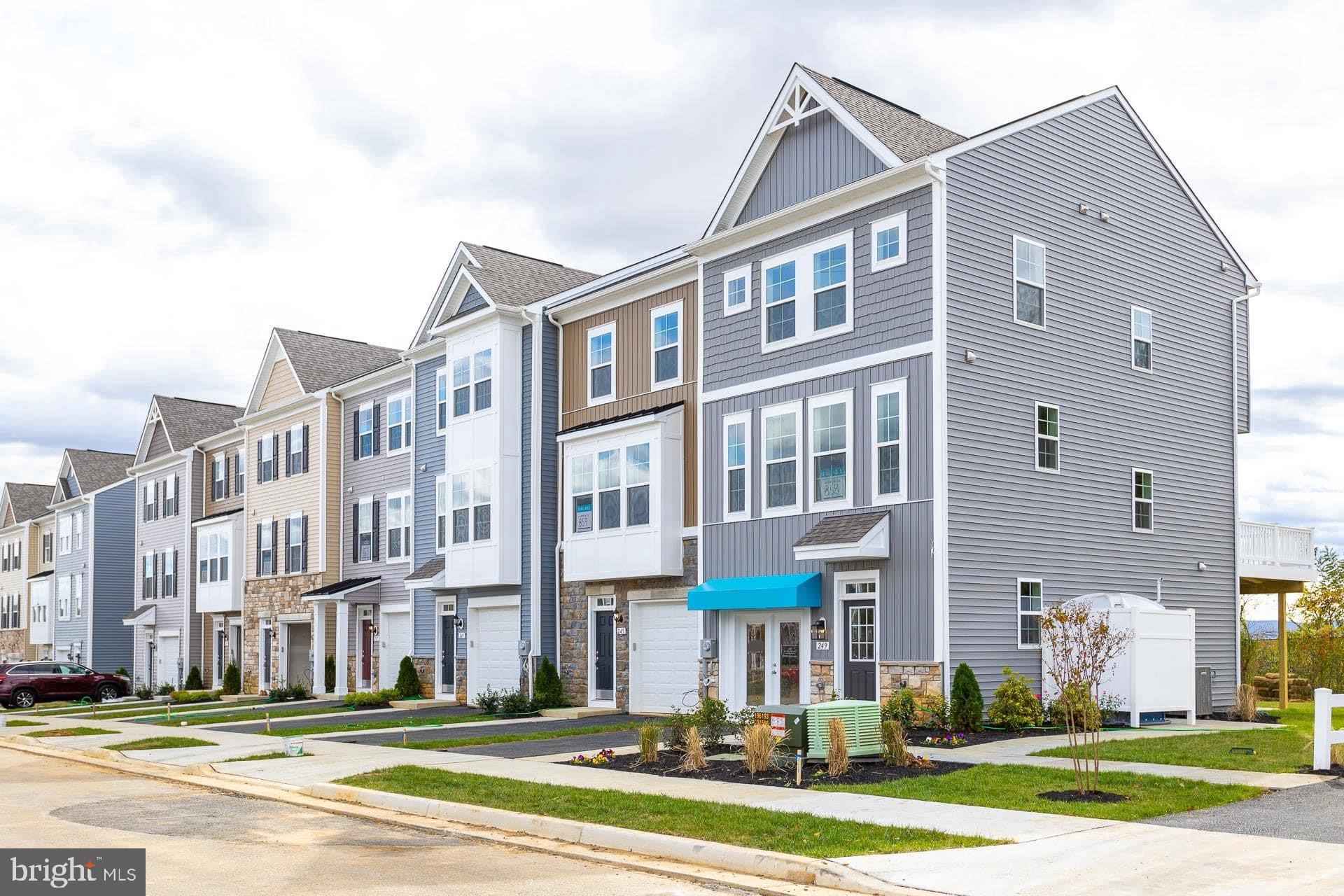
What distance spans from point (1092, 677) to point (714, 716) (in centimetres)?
568

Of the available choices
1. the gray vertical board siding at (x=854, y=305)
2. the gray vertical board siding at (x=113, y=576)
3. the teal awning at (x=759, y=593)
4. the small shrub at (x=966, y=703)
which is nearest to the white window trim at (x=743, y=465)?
the gray vertical board siding at (x=854, y=305)

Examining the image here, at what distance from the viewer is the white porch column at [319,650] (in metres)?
38.0

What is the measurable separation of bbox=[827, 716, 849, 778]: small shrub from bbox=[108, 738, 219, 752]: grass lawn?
1212 centimetres

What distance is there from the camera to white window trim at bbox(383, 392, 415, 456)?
117 feet

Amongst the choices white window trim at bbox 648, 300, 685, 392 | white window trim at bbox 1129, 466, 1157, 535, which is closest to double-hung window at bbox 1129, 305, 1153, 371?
white window trim at bbox 1129, 466, 1157, 535

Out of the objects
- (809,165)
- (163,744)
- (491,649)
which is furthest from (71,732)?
(809,165)

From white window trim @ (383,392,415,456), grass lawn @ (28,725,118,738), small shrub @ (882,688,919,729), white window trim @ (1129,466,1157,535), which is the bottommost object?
grass lawn @ (28,725,118,738)

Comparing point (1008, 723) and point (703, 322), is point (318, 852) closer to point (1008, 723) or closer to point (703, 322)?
point (1008, 723)

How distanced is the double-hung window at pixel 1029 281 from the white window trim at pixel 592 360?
981cm

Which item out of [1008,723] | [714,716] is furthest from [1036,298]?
[714,716]

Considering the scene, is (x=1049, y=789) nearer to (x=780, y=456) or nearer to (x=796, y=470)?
(x=796, y=470)

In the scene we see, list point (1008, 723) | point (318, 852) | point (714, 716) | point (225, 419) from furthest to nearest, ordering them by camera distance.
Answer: point (225, 419)
point (1008, 723)
point (714, 716)
point (318, 852)

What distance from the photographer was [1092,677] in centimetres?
1398

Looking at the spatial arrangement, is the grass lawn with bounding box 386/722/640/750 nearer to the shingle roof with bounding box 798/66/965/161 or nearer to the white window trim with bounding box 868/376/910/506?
the white window trim with bounding box 868/376/910/506
